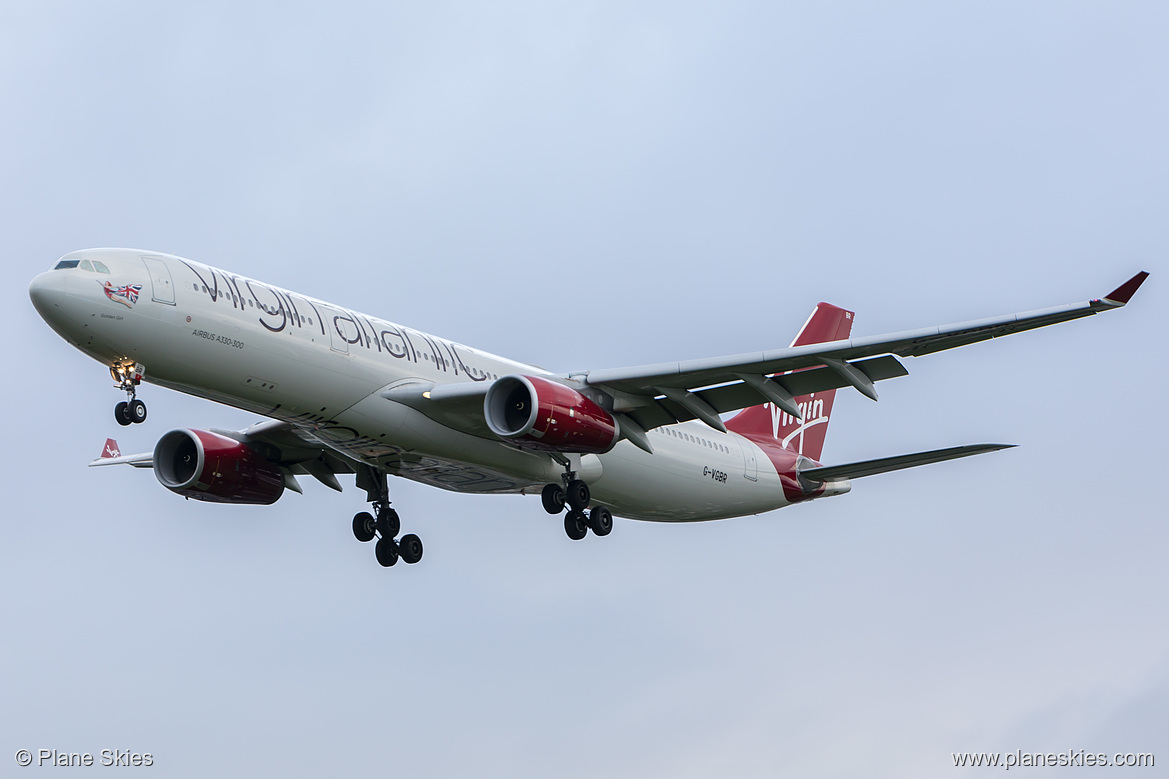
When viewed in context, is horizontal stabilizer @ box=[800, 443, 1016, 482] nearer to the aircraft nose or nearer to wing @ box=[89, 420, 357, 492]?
wing @ box=[89, 420, 357, 492]

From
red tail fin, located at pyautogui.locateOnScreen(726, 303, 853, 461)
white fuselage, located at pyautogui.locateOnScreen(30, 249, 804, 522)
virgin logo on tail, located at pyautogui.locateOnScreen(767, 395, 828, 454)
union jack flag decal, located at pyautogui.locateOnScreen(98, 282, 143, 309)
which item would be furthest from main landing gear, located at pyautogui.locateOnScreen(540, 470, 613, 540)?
union jack flag decal, located at pyautogui.locateOnScreen(98, 282, 143, 309)

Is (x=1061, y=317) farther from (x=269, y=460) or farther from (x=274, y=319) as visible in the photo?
(x=269, y=460)

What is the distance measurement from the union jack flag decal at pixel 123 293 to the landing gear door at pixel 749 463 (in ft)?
52.9

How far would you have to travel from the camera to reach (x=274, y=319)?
25.1 meters

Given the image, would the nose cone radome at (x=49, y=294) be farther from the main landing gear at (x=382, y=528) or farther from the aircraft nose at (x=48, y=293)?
the main landing gear at (x=382, y=528)

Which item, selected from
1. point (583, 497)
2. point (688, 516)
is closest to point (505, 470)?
point (583, 497)

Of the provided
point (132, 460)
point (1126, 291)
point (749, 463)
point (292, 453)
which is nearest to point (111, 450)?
point (132, 460)

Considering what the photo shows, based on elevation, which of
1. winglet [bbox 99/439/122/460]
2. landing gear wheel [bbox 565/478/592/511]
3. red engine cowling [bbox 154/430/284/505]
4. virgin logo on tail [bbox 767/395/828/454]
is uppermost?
winglet [bbox 99/439/122/460]

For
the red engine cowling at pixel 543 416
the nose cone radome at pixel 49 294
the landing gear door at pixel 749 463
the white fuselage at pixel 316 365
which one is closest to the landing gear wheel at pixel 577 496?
the white fuselage at pixel 316 365

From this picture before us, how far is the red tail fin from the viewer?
36.4 m

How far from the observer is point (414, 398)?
2656cm

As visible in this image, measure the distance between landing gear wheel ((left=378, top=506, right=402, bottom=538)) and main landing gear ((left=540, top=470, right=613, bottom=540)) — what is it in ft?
13.9

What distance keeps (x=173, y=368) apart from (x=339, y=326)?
11.5 feet

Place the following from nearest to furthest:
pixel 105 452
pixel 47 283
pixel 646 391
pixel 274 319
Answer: pixel 47 283 < pixel 274 319 < pixel 646 391 < pixel 105 452
